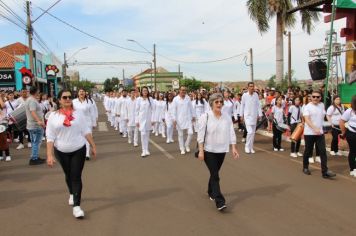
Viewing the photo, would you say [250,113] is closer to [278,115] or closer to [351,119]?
[278,115]

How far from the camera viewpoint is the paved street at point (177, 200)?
5.23 meters

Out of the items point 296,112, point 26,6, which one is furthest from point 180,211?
point 26,6

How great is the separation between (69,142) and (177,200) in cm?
193

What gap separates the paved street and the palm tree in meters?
17.5

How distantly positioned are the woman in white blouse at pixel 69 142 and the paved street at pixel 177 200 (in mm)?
449

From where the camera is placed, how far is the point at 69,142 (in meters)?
5.71

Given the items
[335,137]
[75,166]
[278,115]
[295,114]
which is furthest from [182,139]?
[75,166]

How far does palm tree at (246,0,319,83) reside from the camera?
85.3 ft

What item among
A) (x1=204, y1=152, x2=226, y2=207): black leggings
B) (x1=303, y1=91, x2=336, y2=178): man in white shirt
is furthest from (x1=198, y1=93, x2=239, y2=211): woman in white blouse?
(x1=303, y1=91, x2=336, y2=178): man in white shirt

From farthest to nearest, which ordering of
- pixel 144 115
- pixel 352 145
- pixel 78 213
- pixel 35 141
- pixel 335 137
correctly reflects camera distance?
1. pixel 144 115
2. pixel 335 137
3. pixel 35 141
4. pixel 352 145
5. pixel 78 213

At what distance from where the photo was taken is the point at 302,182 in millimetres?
7652

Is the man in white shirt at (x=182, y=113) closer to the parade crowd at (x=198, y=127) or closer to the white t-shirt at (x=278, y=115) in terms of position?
the parade crowd at (x=198, y=127)

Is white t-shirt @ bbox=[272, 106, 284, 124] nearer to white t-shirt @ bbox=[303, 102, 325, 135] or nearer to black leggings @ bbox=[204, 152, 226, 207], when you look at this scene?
white t-shirt @ bbox=[303, 102, 325, 135]

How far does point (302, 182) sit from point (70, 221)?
4.30 metres
